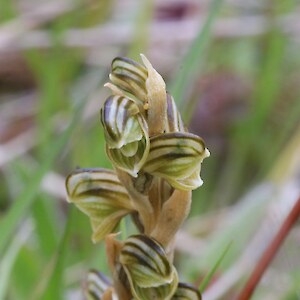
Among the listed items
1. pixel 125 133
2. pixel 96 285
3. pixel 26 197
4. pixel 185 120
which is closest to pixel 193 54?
pixel 185 120

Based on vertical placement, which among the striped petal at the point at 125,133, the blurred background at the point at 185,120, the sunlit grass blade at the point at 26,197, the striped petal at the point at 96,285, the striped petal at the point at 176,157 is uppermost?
the striped petal at the point at 125,133

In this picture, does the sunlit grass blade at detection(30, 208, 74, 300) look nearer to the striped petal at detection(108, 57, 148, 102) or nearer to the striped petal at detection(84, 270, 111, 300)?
the striped petal at detection(84, 270, 111, 300)

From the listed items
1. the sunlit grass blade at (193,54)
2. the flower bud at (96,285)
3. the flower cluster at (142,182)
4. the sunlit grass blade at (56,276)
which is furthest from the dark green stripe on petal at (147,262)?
the sunlit grass blade at (193,54)

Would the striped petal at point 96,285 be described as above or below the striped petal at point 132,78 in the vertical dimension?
below

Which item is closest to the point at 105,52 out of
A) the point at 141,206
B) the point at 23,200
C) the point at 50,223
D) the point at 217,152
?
the point at 217,152

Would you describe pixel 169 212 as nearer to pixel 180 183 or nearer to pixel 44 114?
pixel 180 183

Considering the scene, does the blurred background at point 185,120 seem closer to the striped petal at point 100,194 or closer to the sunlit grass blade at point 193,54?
the sunlit grass blade at point 193,54

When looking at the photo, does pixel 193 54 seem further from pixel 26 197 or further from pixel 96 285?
pixel 96 285
